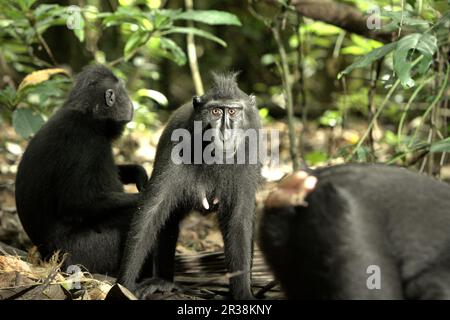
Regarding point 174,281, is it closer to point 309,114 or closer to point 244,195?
point 244,195

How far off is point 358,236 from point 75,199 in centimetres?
283

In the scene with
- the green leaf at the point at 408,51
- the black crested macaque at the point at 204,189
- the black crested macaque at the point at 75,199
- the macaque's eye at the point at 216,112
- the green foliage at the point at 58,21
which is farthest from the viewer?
the green foliage at the point at 58,21

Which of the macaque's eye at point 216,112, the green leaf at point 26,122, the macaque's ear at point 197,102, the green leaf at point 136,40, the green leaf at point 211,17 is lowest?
the macaque's eye at point 216,112

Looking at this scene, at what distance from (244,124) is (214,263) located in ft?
4.11

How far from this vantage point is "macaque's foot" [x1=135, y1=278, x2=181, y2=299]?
4606 millimetres

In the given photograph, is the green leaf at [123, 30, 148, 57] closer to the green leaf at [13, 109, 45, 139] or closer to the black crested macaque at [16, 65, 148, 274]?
the green leaf at [13, 109, 45, 139]

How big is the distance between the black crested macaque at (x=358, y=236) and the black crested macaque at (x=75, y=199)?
223cm

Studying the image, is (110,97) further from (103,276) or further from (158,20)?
(103,276)

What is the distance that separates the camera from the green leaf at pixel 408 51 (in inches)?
173

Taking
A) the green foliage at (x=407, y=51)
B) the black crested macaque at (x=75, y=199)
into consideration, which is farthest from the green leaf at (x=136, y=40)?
the green foliage at (x=407, y=51)

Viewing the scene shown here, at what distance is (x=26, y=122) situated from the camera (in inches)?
228

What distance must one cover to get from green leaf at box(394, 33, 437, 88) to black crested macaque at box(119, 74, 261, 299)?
1.10 m

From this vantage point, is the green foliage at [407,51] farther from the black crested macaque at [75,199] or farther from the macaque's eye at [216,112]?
the black crested macaque at [75,199]

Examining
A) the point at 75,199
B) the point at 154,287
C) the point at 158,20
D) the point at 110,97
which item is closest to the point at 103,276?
the point at 154,287
